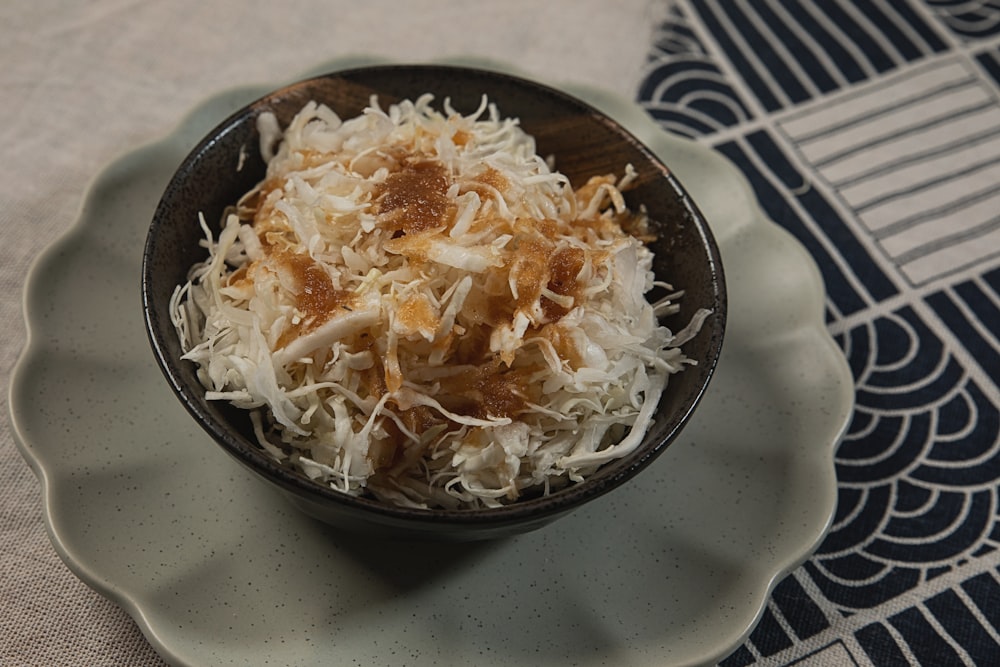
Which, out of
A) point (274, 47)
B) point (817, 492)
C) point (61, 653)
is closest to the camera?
point (61, 653)

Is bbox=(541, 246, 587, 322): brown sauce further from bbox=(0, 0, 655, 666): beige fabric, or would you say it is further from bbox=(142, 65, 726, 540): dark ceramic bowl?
bbox=(0, 0, 655, 666): beige fabric

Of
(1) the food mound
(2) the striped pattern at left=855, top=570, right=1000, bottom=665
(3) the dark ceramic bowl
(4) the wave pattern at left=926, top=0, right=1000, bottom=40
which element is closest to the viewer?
(3) the dark ceramic bowl

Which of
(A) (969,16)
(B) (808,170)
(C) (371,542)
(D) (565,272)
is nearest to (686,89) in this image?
(B) (808,170)

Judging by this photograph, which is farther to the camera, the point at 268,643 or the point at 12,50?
the point at 12,50

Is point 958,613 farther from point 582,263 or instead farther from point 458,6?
point 458,6

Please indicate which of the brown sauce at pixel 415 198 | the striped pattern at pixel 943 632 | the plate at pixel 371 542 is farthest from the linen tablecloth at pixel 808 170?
the brown sauce at pixel 415 198

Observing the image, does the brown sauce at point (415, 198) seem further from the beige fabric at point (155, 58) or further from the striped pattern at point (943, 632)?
the striped pattern at point (943, 632)

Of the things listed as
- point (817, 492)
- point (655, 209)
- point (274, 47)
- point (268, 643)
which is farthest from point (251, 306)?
point (274, 47)

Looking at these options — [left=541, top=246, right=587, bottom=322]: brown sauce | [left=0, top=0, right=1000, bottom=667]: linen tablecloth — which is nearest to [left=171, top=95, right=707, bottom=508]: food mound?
[left=541, top=246, right=587, bottom=322]: brown sauce
